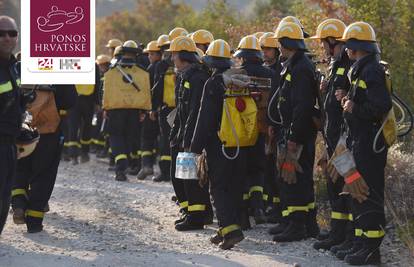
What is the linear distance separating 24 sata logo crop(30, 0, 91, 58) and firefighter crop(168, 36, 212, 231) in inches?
156

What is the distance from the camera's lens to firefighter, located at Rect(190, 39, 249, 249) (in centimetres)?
892

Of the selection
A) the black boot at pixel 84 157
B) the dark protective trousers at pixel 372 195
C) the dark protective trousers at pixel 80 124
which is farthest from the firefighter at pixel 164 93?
the dark protective trousers at pixel 372 195

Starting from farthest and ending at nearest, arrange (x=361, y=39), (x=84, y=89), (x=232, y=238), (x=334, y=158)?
1. (x=84, y=89)
2. (x=232, y=238)
3. (x=334, y=158)
4. (x=361, y=39)

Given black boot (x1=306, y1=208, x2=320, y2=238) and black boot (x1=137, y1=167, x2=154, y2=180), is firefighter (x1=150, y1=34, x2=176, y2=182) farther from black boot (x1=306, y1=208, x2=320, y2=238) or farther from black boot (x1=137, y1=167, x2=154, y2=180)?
black boot (x1=306, y1=208, x2=320, y2=238)

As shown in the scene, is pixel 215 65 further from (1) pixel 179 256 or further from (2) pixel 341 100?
(1) pixel 179 256

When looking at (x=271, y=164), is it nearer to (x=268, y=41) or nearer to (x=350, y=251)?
(x=268, y=41)

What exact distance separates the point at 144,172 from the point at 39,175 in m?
5.08

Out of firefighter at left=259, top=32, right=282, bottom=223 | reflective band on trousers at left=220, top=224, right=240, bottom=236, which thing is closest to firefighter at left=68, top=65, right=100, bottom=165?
firefighter at left=259, top=32, right=282, bottom=223

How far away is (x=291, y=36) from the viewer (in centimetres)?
938

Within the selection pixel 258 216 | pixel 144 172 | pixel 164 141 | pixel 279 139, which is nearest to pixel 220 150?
pixel 279 139

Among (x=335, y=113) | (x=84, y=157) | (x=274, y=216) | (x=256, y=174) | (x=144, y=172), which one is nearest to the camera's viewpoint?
(x=335, y=113)

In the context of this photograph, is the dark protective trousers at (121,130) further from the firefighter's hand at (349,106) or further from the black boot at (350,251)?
the firefighter's hand at (349,106)

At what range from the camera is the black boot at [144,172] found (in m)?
14.8

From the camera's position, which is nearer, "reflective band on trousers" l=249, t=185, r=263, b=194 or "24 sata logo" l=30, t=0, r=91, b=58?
"reflective band on trousers" l=249, t=185, r=263, b=194
